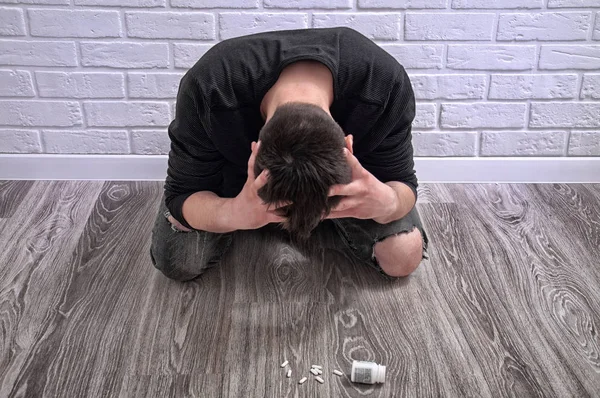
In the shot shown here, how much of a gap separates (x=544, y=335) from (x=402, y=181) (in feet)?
1.30

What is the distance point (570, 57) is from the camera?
1698 millimetres

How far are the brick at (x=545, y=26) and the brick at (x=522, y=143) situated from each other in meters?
0.26

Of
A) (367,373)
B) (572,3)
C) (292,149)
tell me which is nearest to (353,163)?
(292,149)

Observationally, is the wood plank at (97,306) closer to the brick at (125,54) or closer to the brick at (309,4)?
the brick at (125,54)

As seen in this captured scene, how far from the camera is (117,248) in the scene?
1.52 meters

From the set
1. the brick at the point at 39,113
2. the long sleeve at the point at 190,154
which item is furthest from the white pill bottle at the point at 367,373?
the brick at the point at 39,113

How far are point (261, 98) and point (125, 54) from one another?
2.15 ft

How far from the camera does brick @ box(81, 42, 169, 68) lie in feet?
5.48

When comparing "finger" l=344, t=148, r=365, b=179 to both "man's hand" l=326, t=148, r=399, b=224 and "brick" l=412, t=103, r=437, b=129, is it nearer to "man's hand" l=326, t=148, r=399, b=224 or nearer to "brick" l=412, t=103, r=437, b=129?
"man's hand" l=326, t=148, r=399, b=224

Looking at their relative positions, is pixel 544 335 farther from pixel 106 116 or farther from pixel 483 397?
pixel 106 116

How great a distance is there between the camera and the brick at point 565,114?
1.76 meters

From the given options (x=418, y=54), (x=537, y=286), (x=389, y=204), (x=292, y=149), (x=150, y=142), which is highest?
(x=292, y=149)

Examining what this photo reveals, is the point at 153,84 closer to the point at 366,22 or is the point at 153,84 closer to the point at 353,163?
the point at 366,22

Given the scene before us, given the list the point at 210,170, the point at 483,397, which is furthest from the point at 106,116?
the point at 483,397
